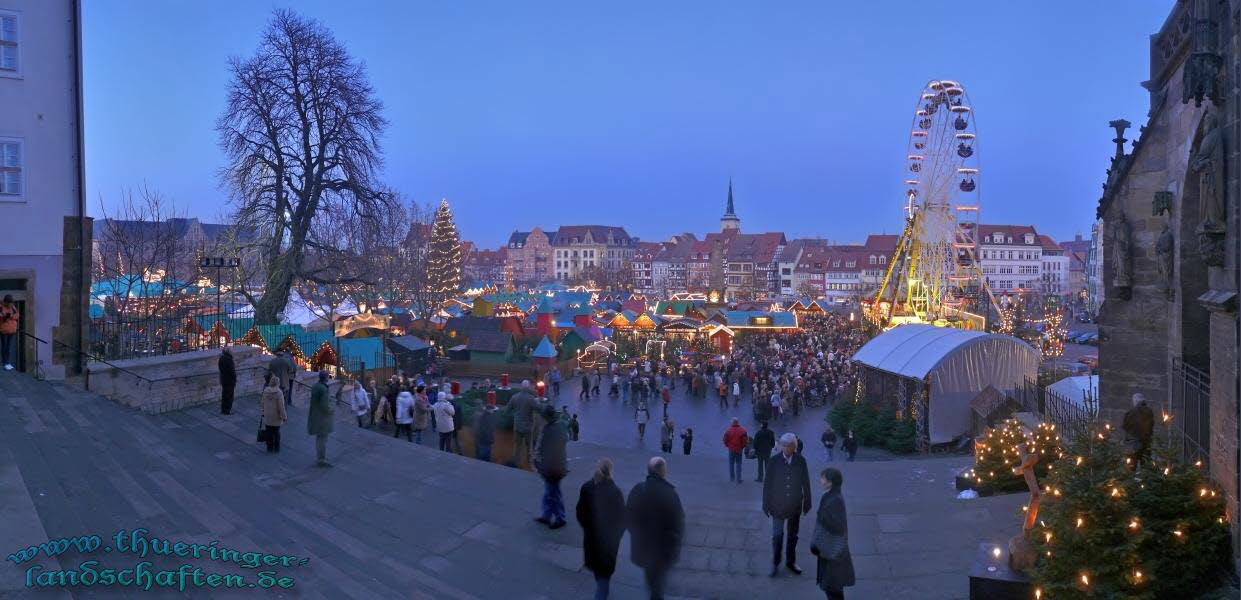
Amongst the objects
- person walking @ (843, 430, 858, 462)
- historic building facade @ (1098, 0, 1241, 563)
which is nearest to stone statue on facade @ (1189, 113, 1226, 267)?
historic building facade @ (1098, 0, 1241, 563)

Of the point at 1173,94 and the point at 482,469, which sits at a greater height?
the point at 1173,94

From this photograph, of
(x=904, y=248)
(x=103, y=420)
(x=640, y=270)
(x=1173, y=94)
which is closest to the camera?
(x=1173, y=94)

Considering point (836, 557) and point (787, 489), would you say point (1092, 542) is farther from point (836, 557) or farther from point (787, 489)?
point (787, 489)

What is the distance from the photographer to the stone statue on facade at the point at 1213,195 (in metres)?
6.02

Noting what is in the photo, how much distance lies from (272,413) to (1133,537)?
871 cm

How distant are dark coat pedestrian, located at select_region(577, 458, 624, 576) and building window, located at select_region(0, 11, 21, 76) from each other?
1134 cm

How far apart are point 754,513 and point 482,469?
327 centimetres

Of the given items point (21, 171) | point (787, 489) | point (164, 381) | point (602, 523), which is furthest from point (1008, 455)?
point (21, 171)

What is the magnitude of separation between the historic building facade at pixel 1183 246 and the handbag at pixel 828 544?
250 cm

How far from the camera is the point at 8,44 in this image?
41.4ft

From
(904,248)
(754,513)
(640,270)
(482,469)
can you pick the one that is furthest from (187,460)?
(640,270)

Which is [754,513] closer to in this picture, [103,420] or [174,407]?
[103,420]

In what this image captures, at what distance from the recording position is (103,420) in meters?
10.2

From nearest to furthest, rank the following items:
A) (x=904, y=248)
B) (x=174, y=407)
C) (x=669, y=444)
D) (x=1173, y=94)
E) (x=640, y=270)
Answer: (x=1173, y=94) < (x=174, y=407) < (x=669, y=444) < (x=904, y=248) < (x=640, y=270)
